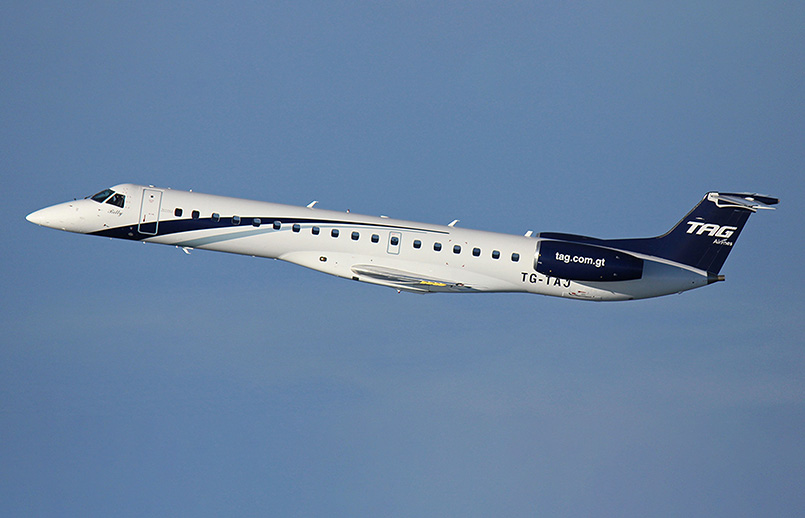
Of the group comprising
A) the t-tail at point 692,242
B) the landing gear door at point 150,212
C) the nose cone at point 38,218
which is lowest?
the nose cone at point 38,218

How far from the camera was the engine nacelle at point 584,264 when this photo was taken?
52.8 m

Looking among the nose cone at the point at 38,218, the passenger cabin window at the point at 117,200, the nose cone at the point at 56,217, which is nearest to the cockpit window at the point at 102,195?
the passenger cabin window at the point at 117,200

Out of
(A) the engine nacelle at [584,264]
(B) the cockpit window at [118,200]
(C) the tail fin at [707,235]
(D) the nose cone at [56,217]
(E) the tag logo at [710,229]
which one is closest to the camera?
(A) the engine nacelle at [584,264]

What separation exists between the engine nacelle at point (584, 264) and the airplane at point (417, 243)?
0.14 ft

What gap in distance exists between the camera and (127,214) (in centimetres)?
5384

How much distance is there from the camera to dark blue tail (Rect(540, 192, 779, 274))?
53.6 meters

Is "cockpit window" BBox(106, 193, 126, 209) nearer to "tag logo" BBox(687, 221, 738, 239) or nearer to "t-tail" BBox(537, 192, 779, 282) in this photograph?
"t-tail" BBox(537, 192, 779, 282)

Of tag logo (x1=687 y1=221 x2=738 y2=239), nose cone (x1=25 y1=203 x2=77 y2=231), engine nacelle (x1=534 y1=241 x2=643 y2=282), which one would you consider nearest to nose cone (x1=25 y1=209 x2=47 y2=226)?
nose cone (x1=25 y1=203 x2=77 y2=231)

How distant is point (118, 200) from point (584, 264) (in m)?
20.4

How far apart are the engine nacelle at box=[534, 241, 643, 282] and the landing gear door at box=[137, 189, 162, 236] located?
16.5 m

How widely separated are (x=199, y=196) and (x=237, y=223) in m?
2.16

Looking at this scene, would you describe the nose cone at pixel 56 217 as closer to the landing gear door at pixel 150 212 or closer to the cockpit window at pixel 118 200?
the cockpit window at pixel 118 200

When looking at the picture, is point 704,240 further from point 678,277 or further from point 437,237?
point 437,237

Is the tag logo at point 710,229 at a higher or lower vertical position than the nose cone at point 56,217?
higher
